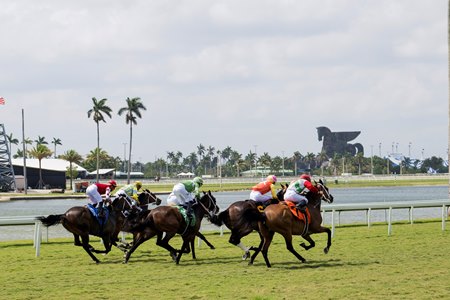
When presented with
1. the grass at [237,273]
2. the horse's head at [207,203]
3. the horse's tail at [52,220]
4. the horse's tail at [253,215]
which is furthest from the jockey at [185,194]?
the horse's tail at [52,220]

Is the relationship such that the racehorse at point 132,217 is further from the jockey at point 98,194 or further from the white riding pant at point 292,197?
the white riding pant at point 292,197

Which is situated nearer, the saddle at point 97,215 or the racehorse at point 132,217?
the saddle at point 97,215

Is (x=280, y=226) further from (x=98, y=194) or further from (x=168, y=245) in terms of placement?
(x=98, y=194)

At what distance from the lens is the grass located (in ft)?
35.2

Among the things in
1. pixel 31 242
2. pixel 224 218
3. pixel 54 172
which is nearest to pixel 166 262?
pixel 224 218

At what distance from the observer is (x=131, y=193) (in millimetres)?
16891

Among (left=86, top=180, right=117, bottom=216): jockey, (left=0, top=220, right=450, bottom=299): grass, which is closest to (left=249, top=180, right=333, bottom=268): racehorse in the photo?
(left=0, top=220, right=450, bottom=299): grass

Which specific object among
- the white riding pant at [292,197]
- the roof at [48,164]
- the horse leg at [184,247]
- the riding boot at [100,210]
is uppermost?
the roof at [48,164]

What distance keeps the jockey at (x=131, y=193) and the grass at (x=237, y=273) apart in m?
1.11

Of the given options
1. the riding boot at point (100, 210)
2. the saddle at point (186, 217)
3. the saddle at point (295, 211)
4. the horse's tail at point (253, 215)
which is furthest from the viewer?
the riding boot at point (100, 210)

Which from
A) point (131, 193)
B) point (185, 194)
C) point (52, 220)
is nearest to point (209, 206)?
point (185, 194)

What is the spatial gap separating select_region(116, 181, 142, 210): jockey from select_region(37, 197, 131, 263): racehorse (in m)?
0.15

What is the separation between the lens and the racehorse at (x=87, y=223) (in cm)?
1515

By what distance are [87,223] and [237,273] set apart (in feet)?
12.2
